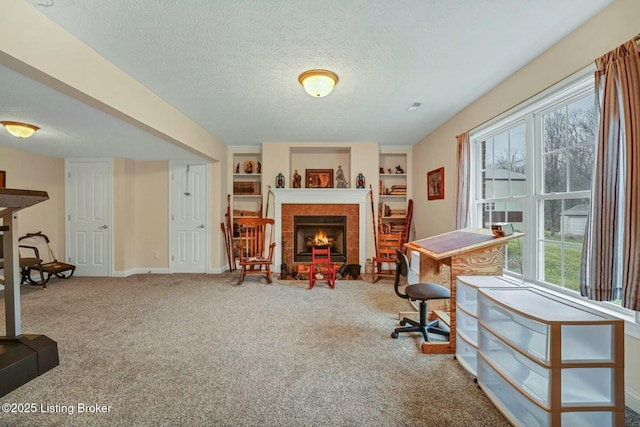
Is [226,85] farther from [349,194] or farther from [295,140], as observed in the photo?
[349,194]

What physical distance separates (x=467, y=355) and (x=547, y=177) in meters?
1.68

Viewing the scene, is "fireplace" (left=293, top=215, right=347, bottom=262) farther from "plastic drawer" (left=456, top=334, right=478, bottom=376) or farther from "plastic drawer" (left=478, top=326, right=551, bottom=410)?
"plastic drawer" (left=478, top=326, right=551, bottom=410)

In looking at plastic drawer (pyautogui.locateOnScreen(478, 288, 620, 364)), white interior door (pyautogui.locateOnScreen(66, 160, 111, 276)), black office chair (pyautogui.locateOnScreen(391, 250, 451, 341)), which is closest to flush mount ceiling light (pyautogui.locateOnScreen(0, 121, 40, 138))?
white interior door (pyautogui.locateOnScreen(66, 160, 111, 276))

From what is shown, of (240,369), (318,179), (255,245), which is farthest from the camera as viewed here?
(318,179)

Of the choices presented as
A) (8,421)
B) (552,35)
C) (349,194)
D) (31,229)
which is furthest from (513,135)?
(31,229)

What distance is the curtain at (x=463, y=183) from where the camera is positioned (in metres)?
3.11

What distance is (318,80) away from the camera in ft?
7.75

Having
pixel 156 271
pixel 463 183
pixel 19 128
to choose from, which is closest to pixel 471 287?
pixel 463 183

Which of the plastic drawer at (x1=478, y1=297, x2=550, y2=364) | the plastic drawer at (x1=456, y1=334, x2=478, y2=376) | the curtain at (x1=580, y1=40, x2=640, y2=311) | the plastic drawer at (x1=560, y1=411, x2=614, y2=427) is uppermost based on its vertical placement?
the curtain at (x1=580, y1=40, x2=640, y2=311)

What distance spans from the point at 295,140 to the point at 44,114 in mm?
3223

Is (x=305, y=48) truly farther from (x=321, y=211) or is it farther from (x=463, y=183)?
(x=321, y=211)

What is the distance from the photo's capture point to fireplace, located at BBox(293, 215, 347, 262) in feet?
16.3

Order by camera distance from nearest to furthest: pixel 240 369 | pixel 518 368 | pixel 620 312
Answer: pixel 518 368, pixel 620 312, pixel 240 369

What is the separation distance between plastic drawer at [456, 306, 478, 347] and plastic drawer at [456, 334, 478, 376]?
44 mm
